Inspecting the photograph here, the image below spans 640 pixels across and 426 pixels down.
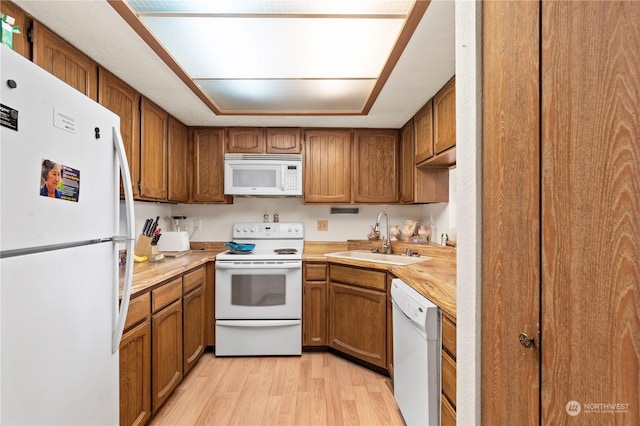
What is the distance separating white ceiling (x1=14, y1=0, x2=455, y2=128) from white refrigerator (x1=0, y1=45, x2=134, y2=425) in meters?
0.61

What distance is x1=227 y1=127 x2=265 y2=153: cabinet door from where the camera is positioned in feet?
9.73

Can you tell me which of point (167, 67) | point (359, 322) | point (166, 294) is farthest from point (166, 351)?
point (167, 67)

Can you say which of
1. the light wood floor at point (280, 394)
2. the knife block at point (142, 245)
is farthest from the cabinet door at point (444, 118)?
the knife block at point (142, 245)

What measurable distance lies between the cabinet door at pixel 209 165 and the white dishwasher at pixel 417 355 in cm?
198

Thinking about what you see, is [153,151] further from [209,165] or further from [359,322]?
[359,322]

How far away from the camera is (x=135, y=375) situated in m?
1.54

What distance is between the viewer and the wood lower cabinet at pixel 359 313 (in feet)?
7.53

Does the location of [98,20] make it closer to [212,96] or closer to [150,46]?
[150,46]

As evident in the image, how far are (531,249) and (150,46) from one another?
186cm

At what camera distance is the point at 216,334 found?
2621 mm

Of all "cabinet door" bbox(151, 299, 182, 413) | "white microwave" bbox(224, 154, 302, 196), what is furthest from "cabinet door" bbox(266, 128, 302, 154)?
"cabinet door" bbox(151, 299, 182, 413)

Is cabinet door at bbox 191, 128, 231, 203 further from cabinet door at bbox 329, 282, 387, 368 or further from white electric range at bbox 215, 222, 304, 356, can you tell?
cabinet door at bbox 329, 282, 387, 368

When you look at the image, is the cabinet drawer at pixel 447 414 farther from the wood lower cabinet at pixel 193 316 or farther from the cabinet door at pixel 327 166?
the cabinet door at pixel 327 166

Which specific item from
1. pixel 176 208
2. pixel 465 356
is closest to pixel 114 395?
pixel 465 356
